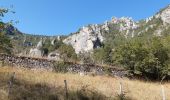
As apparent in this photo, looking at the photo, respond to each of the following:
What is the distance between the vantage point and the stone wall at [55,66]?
27716 mm

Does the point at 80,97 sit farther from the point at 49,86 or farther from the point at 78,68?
the point at 78,68

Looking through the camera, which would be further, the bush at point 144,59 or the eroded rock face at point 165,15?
the eroded rock face at point 165,15

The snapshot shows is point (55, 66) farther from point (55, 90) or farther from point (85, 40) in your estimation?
point (85, 40)

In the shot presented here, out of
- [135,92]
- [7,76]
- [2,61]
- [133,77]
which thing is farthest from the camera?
[133,77]

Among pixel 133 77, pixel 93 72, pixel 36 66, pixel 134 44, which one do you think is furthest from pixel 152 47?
pixel 36 66

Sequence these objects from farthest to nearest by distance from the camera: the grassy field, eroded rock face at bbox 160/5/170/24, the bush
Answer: eroded rock face at bbox 160/5/170/24
the bush
the grassy field

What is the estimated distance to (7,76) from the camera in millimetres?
20266

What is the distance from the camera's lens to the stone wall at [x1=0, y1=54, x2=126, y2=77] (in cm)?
2772

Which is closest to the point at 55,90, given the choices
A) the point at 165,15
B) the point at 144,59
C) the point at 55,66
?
the point at 55,66

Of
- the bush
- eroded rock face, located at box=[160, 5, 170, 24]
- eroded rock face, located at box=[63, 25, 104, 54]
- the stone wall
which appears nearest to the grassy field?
the stone wall

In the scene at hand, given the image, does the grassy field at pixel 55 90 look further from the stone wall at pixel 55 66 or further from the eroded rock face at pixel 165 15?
the eroded rock face at pixel 165 15

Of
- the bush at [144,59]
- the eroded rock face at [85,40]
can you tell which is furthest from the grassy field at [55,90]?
the eroded rock face at [85,40]

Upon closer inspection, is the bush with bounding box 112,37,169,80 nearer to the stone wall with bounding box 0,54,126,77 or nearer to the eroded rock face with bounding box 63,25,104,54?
the stone wall with bounding box 0,54,126,77

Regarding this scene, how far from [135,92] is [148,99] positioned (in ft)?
6.44
